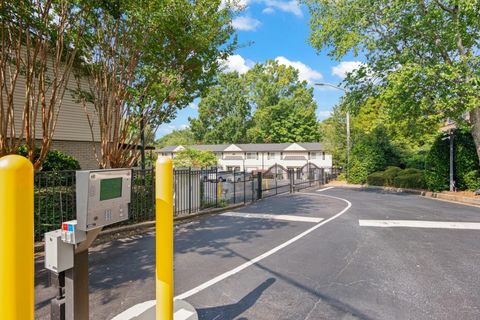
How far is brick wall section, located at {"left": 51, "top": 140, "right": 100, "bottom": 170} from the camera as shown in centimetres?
1219

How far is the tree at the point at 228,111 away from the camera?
59000 mm

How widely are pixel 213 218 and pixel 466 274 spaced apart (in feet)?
22.3

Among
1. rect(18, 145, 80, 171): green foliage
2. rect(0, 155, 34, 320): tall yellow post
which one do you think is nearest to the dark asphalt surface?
rect(0, 155, 34, 320): tall yellow post

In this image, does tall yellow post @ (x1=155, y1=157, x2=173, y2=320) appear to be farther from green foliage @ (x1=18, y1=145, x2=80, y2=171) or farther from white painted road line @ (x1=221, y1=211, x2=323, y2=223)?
green foliage @ (x1=18, y1=145, x2=80, y2=171)

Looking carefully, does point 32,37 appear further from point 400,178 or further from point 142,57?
point 400,178

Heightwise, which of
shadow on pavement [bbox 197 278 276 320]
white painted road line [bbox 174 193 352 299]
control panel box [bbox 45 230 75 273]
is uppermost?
control panel box [bbox 45 230 75 273]

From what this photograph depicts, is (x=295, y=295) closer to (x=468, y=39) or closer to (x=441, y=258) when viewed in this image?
(x=441, y=258)

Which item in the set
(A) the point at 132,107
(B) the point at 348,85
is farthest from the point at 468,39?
(A) the point at 132,107

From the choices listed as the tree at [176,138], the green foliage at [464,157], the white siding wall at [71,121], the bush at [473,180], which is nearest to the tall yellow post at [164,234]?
the white siding wall at [71,121]

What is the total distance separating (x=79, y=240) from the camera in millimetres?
2059

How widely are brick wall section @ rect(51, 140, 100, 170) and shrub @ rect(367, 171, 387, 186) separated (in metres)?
19.9

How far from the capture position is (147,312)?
10.5 ft

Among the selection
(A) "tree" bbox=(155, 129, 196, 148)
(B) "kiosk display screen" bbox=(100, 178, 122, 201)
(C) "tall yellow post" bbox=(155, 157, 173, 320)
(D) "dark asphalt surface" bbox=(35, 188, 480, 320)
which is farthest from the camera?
(A) "tree" bbox=(155, 129, 196, 148)

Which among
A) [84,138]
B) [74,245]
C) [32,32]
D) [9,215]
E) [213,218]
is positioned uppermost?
[32,32]
